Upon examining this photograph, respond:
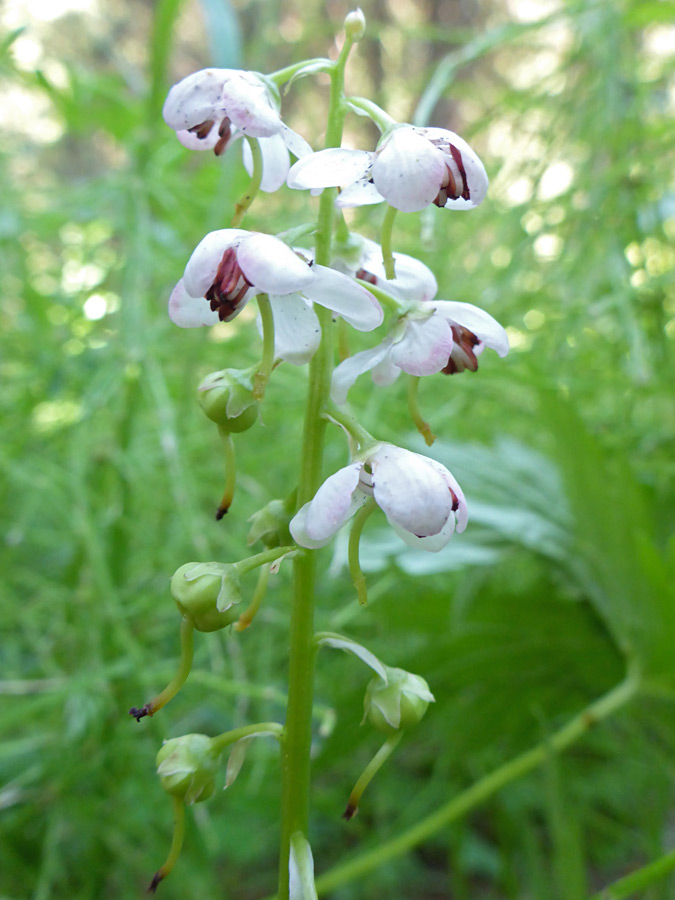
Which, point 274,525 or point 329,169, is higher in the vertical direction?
point 329,169

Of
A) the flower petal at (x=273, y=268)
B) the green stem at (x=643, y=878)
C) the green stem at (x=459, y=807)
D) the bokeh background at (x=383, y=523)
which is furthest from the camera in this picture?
the bokeh background at (x=383, y=523)

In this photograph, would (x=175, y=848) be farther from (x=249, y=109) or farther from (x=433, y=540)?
(x=249, y=109)

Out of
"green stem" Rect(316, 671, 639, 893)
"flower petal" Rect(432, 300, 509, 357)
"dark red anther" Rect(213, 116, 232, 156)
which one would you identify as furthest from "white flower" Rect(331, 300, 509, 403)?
"green stem" Rect(316, 671, 639, 893)

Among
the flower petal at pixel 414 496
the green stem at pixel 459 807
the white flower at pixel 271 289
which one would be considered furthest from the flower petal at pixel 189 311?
the green stem at pixel 459 807

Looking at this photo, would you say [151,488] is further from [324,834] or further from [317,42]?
[317,42]

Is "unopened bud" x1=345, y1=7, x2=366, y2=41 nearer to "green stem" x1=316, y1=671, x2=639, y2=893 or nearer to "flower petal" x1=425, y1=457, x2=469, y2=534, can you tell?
"flower petal" x1=425, y1=457, x2=469, y2=534

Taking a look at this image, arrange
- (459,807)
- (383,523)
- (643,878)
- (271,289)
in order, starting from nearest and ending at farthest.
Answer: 1. (271,289)
2. (643,878)
3. (459,807)
4. (383,523)

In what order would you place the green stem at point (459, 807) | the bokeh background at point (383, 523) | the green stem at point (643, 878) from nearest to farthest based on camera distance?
1. the green stem at point (643, 878)
2. the green stem at point (459, 807)
3. the bokeh background at point (383, 523)

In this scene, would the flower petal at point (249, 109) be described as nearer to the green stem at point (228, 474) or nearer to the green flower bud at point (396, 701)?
the green stem at point (228, 474)

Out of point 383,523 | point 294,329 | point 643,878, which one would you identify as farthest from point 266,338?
point 383,523
